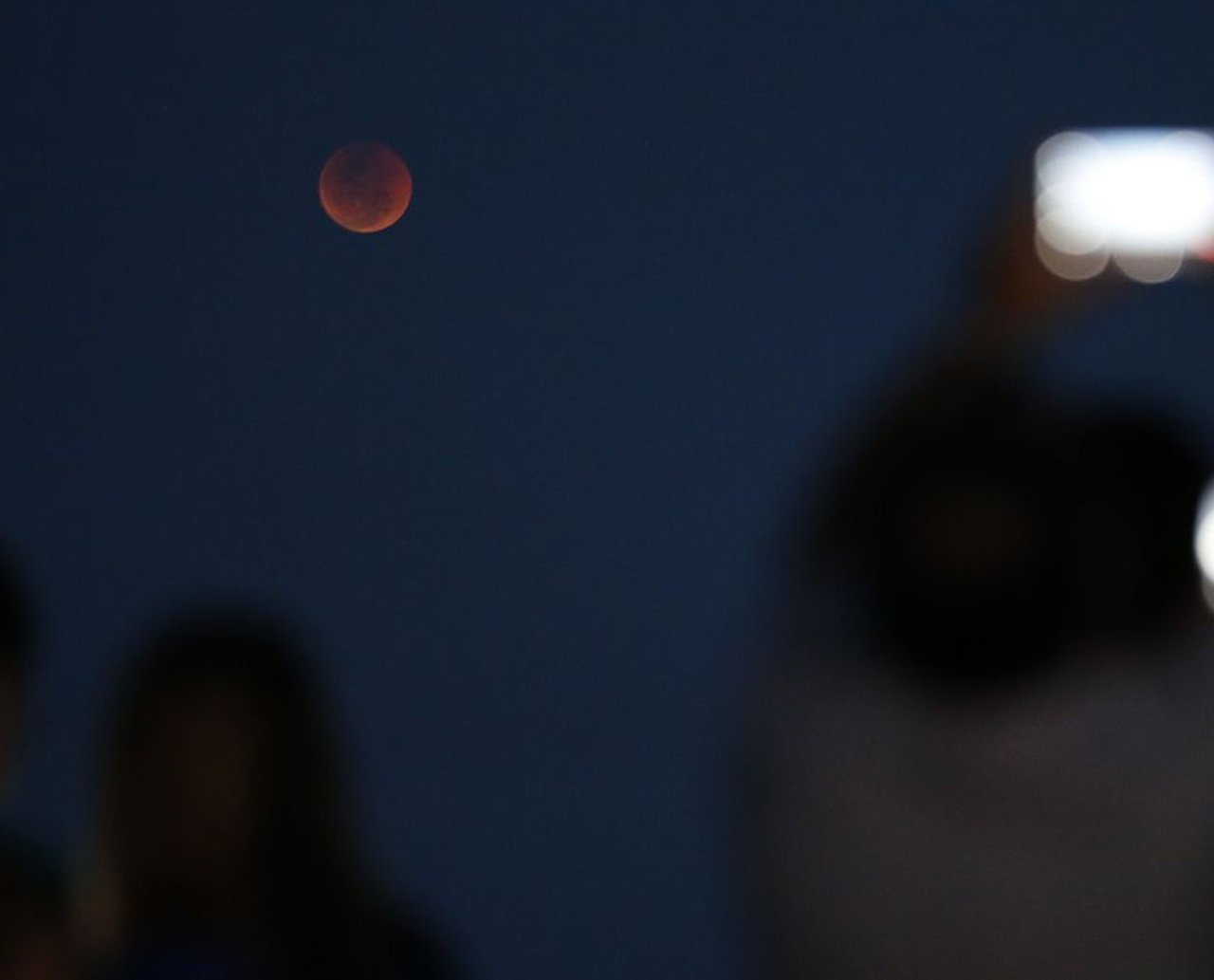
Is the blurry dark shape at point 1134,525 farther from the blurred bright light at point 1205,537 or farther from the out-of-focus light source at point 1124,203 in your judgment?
the out-of-focus light source at point 1124,203

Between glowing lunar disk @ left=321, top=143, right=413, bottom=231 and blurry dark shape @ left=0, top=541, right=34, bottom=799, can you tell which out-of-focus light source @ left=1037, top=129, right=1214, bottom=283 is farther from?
glowing lunar disk @ left=321, top=143, right=413, bottom=231

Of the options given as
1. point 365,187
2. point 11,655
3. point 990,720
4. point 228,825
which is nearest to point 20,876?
point 228,825

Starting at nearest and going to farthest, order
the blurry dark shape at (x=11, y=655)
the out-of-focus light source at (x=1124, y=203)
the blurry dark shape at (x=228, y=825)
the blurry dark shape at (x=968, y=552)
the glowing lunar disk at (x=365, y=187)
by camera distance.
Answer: the blurry dark shape at (x=968, y=552)
the out-of-focus light source at (x=1124, y=203)
the blurry dark shape at (x=228, y=825)
the blurry dark shape at (x=11, y=655)
the glowing lunar disk at (x=365, y=187)

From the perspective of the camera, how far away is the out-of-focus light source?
106cm

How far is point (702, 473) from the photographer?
2.96m

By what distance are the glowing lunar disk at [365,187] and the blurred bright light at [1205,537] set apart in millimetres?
2028

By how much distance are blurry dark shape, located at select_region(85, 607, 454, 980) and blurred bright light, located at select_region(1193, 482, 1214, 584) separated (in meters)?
0.64

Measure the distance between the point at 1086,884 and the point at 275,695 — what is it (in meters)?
0.69

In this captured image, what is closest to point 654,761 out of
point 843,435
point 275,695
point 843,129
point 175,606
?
point 175,606

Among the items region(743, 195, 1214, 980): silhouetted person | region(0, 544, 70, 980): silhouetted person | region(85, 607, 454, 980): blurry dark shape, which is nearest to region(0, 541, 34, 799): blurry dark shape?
region(0, 544, 70, 980): silhouetted person

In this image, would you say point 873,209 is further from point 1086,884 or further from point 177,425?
point 1086,884

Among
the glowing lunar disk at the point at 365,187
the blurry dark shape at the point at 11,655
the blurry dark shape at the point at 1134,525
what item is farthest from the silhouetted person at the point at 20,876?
the glowing lunar disk at the point at 365,187

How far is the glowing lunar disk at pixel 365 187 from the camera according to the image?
294cm

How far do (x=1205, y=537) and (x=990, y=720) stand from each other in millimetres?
154
